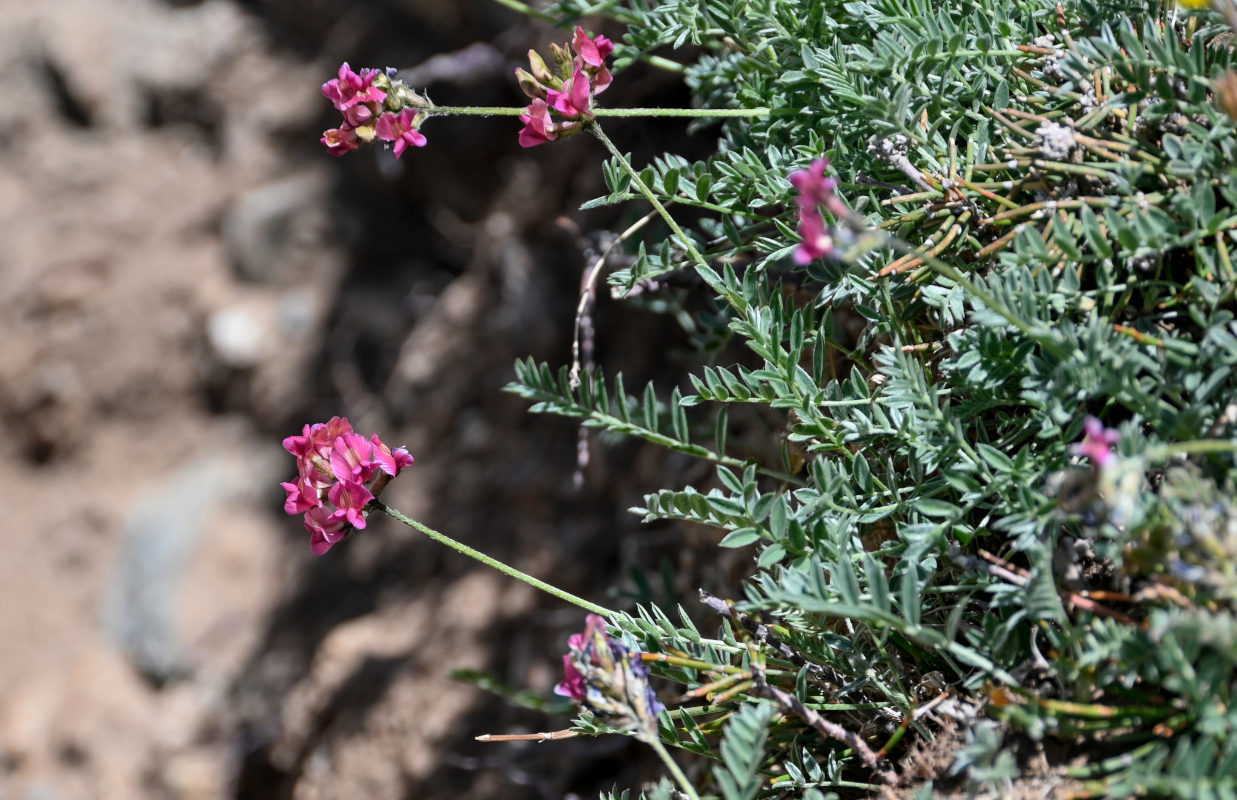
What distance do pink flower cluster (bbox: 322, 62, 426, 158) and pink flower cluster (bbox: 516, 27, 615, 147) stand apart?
0.17 metres

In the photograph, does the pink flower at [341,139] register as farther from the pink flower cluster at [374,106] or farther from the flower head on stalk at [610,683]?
the flower head on stalk at [610,683]

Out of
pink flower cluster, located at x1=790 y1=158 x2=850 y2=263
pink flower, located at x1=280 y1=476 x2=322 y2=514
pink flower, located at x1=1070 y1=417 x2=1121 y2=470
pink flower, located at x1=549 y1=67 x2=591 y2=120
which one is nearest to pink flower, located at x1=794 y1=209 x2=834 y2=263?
pink flower cluster, located at x1=790 y1=158 x2=850 y2=263

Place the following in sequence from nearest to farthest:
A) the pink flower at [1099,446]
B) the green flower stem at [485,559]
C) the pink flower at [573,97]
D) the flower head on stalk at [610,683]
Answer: the pink flower at [1099,446], the flower head on stalk at [610,683], the green flower stem at [485,559], the pink flower at [573,97]

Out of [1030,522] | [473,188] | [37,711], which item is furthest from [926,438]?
[37,711]

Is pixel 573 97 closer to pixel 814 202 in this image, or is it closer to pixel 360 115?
pixel 360 115

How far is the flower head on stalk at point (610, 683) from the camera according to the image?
1109 mm

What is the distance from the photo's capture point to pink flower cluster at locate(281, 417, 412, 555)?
1317mm

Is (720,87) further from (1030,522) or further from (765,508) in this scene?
(1030,522)

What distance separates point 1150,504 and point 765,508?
0.45m

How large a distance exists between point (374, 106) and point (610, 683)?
35.2 inches

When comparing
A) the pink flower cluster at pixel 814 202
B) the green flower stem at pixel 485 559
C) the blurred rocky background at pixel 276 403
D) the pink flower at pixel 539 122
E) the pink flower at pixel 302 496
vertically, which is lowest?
the blurred rocky background at pixel 276 403

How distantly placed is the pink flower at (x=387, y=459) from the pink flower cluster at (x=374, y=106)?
17.0 inches

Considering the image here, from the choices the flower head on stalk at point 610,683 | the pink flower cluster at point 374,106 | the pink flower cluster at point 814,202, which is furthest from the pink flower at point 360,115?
the flower head on stalk at point 610,683

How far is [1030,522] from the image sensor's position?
1.13 m
